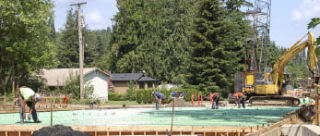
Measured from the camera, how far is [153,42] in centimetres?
6175

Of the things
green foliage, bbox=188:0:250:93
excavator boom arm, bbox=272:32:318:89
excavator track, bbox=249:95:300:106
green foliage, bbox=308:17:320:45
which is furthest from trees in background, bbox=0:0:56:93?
green foliage, bbox=308:17:320:45

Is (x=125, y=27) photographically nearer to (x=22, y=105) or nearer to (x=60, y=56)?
(x=60, y=56)

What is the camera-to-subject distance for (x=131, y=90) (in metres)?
48.0

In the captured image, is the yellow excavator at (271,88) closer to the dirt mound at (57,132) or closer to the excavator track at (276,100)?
the excavator track at (276,100)

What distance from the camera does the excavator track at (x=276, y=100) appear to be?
28267 mm

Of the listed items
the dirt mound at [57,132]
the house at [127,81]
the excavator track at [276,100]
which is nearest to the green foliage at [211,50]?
the house at [127,81]

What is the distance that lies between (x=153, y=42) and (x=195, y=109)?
37.7 metres

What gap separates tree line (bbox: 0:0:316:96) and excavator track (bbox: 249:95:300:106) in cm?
1494

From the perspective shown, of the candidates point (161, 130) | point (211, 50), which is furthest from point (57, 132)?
point (211, 50)

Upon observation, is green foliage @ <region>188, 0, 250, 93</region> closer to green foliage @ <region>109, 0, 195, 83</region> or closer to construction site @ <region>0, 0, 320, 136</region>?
construction site @ <region>0, 0, 320, 136</region>

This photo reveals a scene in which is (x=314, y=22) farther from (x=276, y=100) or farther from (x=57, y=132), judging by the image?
(x=276, y=100)

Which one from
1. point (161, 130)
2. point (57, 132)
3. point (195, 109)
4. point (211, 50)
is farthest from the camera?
point (211, 50)

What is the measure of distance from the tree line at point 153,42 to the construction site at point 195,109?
3980mm

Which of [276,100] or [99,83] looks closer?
[276,100]
